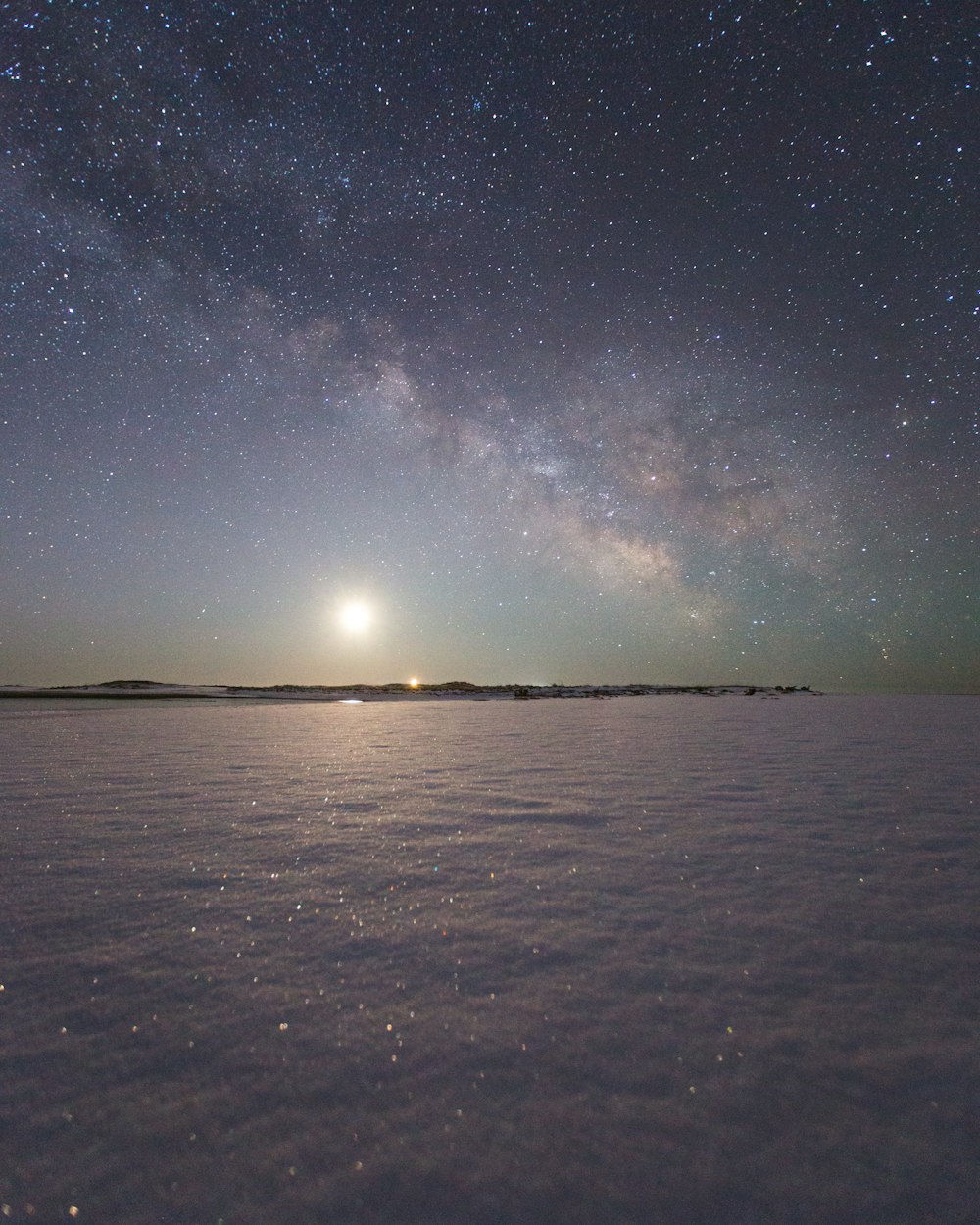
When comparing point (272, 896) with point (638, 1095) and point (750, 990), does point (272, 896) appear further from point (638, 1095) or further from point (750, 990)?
point (750, 990)

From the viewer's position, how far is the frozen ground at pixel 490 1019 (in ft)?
3.87

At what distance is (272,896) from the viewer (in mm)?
2641

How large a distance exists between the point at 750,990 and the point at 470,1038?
95 cm

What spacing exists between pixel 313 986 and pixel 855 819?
3783 millimetres

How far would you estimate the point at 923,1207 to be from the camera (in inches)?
A: 44.6

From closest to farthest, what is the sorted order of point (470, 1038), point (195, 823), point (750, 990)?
point (470, 1038)
point (750, 990)
point (195, 823)

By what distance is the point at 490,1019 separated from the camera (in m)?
1.72

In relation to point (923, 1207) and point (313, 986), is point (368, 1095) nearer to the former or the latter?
point (313, 986)

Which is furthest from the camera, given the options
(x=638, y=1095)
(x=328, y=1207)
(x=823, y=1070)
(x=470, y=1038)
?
(x=470, y=1038)

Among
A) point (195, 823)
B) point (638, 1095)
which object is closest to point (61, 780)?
point (195, 823)

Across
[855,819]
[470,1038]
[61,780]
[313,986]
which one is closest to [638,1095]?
[470,1038]

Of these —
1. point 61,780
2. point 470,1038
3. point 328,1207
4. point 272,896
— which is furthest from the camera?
point 61,780

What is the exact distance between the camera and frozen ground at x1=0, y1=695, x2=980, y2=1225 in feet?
3.87

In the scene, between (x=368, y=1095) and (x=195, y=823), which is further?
(x=195, y=823)
